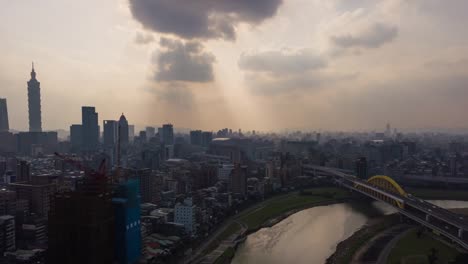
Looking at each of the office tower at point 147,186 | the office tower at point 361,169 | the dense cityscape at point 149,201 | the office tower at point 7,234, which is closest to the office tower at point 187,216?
the dense cityscape at point 149,201

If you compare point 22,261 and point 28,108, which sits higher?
point 28,108

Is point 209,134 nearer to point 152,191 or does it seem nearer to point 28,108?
point 28,108

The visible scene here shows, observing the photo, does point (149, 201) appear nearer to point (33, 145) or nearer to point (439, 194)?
point (439, 194)

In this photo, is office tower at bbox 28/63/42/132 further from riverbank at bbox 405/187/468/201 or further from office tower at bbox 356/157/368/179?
riverbank at bbox 405/187/468/201

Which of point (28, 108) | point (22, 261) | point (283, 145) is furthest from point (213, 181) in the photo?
point (28, 108)

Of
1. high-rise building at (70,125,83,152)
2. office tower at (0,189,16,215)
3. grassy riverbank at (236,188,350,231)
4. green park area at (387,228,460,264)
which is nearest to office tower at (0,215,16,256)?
office tower at (0,189,16,215)

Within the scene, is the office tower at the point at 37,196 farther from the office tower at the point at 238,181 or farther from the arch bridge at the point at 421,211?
the arch bridge at the point at 421,211
